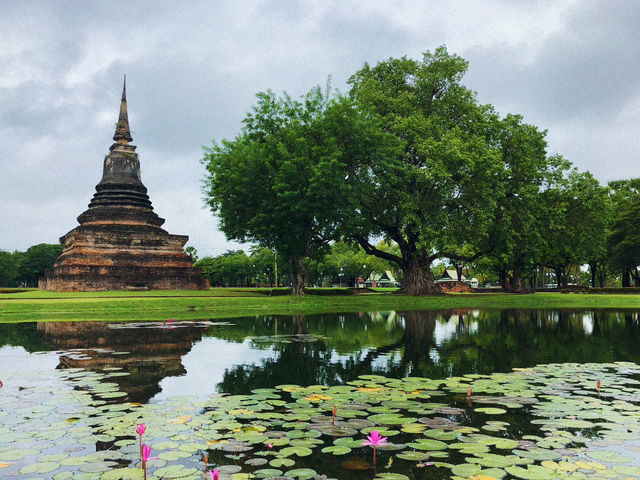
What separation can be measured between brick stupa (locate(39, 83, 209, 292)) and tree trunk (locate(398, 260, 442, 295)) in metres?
19.0

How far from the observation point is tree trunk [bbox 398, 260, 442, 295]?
41.0 meters

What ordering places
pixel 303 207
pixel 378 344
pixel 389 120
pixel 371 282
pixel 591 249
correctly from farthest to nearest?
pixel 371 282 < pixel 591 249 < pixel 389 120 < pixel 303 207 < pixel 378 344

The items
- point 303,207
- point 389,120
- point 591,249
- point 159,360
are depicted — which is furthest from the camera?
point 591,249

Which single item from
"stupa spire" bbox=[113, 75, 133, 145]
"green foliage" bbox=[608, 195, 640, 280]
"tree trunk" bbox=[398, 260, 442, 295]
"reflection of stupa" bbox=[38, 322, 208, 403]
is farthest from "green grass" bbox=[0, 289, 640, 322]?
"stupa spire" bbox=[113, 75, 133, 145]

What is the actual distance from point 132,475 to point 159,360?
7.05m

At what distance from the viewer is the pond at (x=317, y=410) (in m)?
4.82

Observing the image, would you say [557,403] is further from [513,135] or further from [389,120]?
[513,135]

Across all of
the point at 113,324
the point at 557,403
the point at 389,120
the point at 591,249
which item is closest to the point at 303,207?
the point at 389,120

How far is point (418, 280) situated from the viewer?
41.3 m

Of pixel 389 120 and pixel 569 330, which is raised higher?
pixel 389 120

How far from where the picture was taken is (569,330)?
19016mm

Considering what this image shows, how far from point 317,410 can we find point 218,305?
75.5ft

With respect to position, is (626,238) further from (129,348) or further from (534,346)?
(129,348)

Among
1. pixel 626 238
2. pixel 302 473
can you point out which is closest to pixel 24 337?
pixel 302 473
